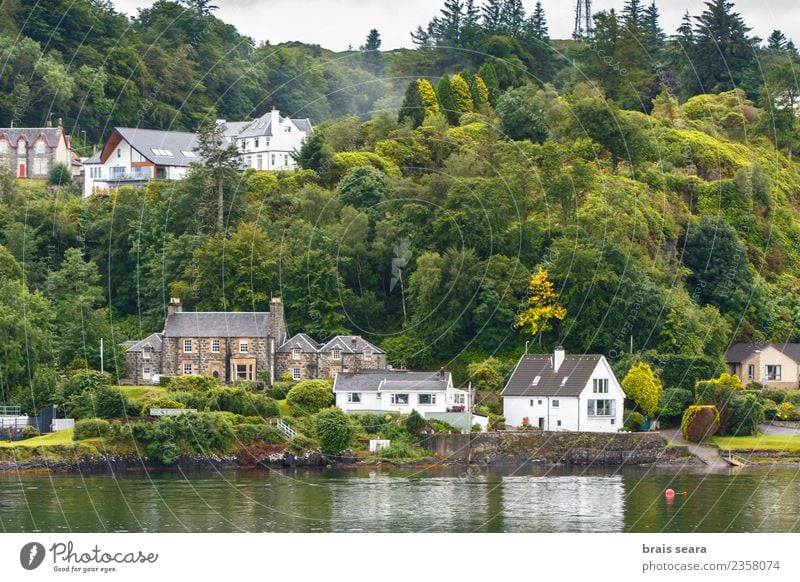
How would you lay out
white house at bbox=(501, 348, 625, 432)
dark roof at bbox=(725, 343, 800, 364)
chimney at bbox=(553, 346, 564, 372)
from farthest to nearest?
dark roof at bbox=(725, 343, 800, 364)
chimney at bbox=(553, 346, 564, 372)
white house at bbox=(501, 348, 625, 432)

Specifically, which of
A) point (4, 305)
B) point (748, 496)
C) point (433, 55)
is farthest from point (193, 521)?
point (433, 55)

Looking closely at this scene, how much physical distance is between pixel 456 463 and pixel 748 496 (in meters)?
15.2

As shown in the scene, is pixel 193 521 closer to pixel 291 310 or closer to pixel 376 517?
pixel 376 517

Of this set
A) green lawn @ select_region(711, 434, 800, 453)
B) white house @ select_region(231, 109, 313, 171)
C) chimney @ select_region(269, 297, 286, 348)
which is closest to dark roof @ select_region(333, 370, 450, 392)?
chimney @ select_region(269, 297, 286, 348)

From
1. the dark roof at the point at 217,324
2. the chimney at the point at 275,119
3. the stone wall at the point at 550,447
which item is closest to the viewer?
the stone wall at the point at 550,447

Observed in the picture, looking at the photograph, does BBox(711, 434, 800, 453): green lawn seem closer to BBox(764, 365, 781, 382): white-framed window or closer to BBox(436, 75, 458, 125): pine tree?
BBox(764, 365, 781, 382): white-framed window

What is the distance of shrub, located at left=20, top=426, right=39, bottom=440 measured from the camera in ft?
241

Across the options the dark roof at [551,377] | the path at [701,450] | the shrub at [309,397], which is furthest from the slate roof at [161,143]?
the path at [701,450]

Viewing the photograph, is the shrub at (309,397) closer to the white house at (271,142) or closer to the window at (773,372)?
the window at (773,372)

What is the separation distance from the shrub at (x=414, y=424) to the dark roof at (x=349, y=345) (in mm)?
7990

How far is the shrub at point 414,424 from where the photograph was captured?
76.8 meters

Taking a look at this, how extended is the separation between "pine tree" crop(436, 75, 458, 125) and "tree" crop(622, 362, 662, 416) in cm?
3326

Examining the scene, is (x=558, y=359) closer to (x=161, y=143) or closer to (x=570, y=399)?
(x=570, y=399)

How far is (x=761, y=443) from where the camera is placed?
252 feet
